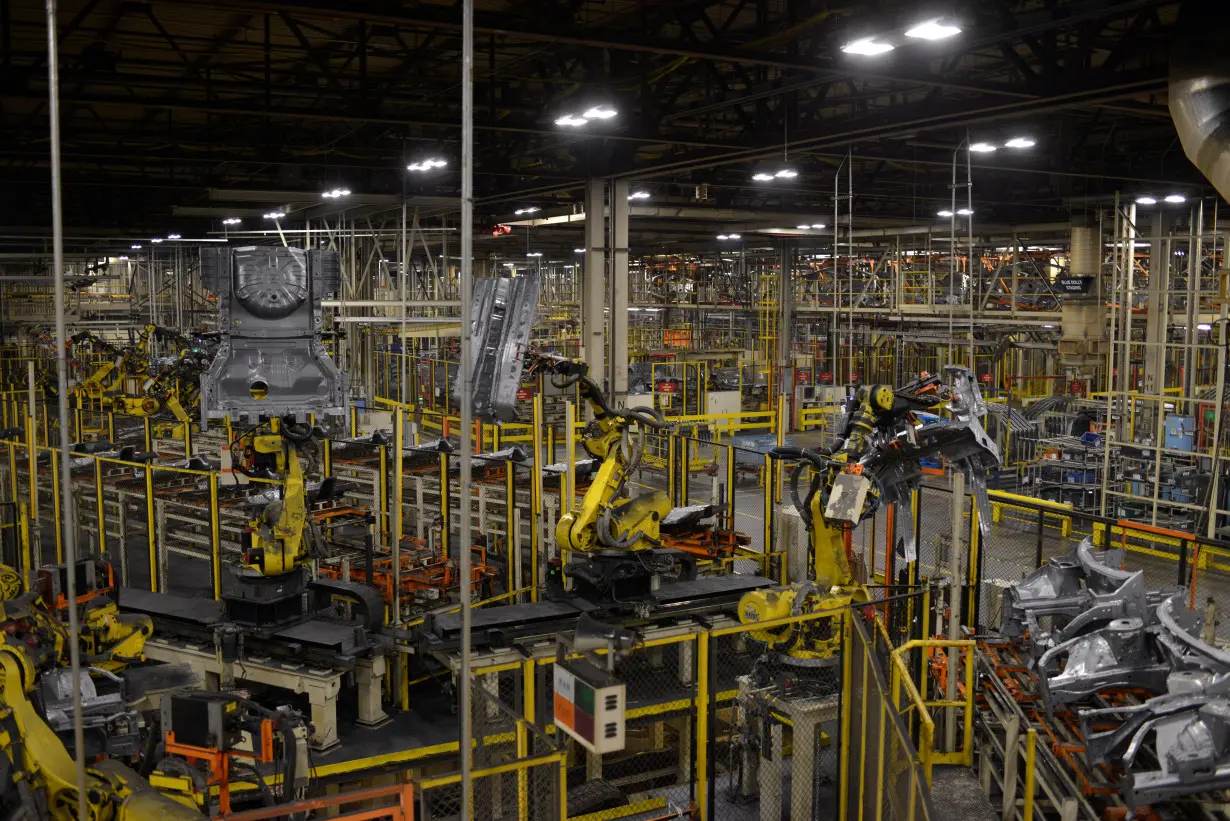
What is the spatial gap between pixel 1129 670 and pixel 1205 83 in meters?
4.18

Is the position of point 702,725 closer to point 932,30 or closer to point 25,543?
point 932,30

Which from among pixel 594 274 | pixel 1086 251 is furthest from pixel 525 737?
pixel 1086 251

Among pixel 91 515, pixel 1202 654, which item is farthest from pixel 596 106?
pixel 91 515

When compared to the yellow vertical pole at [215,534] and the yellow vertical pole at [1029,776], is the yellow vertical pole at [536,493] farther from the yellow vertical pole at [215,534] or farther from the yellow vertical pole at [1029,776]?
the yellow vertical pole at [1029,776]

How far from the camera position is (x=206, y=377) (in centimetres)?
930

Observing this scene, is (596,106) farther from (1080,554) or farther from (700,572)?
(1080,554)

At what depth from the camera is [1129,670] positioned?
7.83 m

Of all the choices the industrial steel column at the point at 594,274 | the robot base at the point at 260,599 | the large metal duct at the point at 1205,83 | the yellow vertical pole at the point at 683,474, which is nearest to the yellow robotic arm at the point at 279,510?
the robot base at the point at 260,599

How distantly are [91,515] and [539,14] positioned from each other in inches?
377

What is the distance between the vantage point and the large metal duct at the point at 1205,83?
7.03m

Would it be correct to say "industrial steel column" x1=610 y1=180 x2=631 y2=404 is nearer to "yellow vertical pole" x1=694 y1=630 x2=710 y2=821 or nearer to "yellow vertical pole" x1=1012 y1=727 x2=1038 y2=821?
"yellow vertical pole" x1=694 y1=630 x2=710 y2=821

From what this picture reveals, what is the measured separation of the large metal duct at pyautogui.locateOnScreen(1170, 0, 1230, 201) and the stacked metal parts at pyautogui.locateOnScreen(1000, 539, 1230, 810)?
3175mm

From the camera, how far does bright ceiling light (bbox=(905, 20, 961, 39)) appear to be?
764 centimetres

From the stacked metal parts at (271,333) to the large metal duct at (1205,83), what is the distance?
700 centimetres
